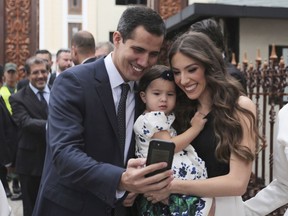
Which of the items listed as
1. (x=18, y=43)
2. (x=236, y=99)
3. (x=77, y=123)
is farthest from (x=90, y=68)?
(x=18, y=43)

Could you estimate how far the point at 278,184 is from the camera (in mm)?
2932

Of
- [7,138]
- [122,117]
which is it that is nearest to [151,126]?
[122,117]

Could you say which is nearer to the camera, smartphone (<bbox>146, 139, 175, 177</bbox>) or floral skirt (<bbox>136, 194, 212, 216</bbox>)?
smartphone (<bbox>146, 139, 175, 177</bbox>)

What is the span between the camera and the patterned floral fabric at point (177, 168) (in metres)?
2.68

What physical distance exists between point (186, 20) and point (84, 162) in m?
6.07

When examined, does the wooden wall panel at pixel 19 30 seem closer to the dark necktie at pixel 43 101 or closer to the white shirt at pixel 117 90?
the dark necktie at pixel 43 101

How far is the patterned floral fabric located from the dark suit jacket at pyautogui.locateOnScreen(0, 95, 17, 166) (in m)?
4.45

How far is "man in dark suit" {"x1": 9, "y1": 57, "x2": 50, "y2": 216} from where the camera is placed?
224 inches

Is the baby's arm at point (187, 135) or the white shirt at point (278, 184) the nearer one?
the white shirt at point (278, 184)

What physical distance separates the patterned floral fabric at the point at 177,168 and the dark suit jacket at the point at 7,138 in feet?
14.6

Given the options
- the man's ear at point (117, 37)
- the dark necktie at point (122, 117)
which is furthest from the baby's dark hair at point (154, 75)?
the man's ear at point (117, 37)

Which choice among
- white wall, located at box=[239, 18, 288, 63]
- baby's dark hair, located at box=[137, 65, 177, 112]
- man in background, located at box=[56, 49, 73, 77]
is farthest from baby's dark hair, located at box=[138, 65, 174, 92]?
white wall, located at box=[239, 18, 288, 63]

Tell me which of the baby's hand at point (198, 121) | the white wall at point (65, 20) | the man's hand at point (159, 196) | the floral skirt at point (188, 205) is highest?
the white wall at point (65, 20)

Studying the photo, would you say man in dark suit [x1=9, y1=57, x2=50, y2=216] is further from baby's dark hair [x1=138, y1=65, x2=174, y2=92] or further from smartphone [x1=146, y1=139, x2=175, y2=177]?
smartphone [x1=146, y1=139, x2=175, y2=177]
